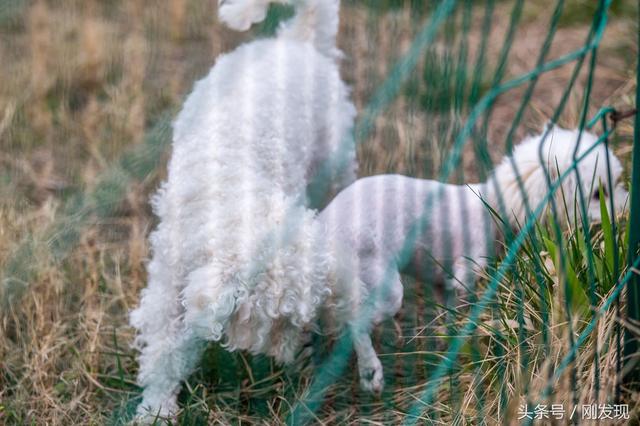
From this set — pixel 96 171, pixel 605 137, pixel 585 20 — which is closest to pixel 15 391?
pixel 96 171

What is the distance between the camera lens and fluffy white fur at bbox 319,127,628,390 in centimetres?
224

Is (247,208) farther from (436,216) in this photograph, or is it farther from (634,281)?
(634,281)

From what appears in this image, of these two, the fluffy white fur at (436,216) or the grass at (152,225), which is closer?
the grass at (152,225)

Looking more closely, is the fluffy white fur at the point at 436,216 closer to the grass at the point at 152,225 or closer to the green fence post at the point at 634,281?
the grass at the point at 152,225

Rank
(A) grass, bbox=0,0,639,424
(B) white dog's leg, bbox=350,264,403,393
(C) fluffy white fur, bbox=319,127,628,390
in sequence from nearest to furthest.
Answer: (A) grass, bbox=0,0,639,424
(B) white dog's leg, bbox=350,264,403,393
(C) fluffy white fur, bbox=319,127,628,390

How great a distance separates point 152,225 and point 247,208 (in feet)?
4.18

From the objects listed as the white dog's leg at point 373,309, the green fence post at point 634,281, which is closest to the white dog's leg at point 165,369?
the white dog's leg at point 373,309

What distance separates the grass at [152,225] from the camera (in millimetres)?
1961

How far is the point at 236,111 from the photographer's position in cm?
243

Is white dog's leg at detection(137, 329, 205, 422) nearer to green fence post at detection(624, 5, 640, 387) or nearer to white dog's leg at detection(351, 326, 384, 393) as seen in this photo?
white dog's leg at detection(351, 326, 384, 393)

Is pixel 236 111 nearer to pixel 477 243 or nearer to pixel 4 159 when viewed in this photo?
pixel 477 243

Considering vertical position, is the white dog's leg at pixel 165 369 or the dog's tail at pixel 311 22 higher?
the dog's tail at pixel 311 22

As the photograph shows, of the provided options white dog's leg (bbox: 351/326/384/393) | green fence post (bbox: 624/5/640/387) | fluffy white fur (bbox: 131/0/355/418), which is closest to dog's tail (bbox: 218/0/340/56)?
fluffy white fur (bbox: 131/0/355/418)

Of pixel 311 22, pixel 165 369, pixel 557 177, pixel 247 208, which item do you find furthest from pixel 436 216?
pixel 311 22
